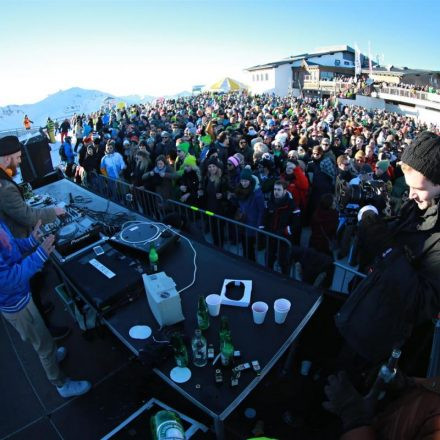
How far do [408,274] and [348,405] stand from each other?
89 cm

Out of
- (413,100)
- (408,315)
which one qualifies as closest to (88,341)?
(408,315)

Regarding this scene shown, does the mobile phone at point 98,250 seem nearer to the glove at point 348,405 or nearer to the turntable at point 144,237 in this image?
the turntable at point 144,237

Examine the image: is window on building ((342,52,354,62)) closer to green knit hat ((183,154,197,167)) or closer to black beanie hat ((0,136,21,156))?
green knit hat ((183,154,197,167))

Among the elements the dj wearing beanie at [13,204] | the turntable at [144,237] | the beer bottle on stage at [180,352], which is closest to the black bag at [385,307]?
the beer bottle on stage at [180,352]

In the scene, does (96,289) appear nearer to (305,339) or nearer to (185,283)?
(185,283)

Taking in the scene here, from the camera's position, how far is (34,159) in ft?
21.2

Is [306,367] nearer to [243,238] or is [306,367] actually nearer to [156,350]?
[156,350]

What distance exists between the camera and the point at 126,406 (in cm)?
273

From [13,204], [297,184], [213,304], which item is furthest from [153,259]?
[297,184]

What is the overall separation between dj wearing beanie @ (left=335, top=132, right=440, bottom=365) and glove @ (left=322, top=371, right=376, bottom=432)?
0.42 metres

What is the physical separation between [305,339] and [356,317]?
3.73 ft

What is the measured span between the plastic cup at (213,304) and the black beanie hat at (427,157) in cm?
174

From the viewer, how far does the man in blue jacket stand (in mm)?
2260

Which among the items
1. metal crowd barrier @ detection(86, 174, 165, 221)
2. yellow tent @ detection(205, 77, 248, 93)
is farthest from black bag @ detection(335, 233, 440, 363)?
yellow tent @ detection(205, 77, 248, 93)
